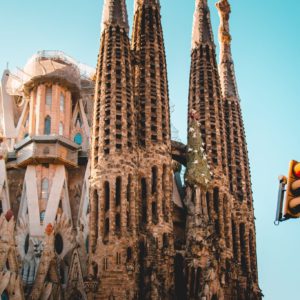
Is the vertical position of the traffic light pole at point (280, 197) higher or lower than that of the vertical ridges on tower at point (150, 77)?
lower

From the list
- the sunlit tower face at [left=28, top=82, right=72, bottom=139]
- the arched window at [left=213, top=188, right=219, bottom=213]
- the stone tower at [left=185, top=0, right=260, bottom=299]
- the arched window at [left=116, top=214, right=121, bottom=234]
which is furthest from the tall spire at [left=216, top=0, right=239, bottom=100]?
the arched window at [left=116, top=214, right=121, bottom=234]

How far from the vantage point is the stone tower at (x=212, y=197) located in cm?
2667

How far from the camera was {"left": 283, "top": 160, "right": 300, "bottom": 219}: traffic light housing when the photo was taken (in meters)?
4.41

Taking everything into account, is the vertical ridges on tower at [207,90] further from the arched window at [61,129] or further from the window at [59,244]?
the window at [59,244]

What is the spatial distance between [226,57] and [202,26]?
8.92ft

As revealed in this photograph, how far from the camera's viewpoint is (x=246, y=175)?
33.1 m

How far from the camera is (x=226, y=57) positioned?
36.5m

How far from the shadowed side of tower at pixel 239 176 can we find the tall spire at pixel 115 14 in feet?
26.4

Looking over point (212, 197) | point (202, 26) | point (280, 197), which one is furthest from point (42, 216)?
point (280, 197)

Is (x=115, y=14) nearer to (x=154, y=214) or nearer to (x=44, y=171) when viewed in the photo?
(x=44, y=171)

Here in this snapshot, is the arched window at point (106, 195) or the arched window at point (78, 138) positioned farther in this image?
the arched window at point (78, 138)

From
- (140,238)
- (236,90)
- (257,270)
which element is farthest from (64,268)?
(236,90)

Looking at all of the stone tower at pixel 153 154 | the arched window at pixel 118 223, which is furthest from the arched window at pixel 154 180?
the arched window at pixel 118 223

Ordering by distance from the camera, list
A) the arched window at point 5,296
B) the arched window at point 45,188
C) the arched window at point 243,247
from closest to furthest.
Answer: the arched window at point 5,296, the arched window at point 243,247, the arched window at point 45,188
